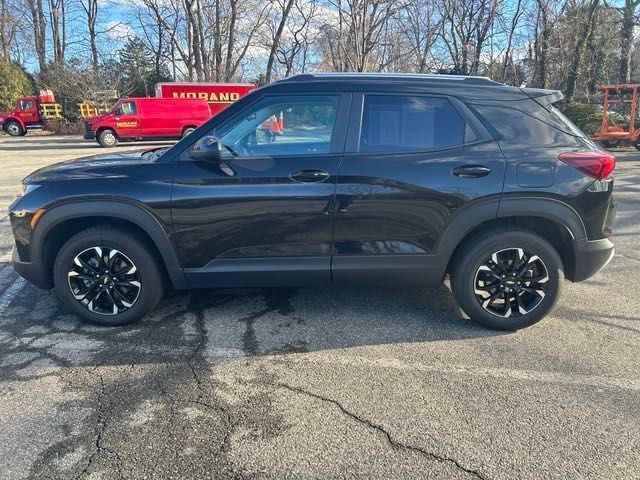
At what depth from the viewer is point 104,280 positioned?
3.50m

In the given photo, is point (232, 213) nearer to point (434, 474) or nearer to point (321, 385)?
point (321, 385)

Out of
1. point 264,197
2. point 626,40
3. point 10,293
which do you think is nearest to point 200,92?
point 10,293

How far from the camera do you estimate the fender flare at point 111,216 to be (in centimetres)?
332

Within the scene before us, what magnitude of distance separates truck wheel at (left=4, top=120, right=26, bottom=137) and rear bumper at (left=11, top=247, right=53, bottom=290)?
32.1 metres

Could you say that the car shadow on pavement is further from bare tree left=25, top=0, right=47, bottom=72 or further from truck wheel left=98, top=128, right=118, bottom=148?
bare tree left=25, top=0, right=47, bottom=72

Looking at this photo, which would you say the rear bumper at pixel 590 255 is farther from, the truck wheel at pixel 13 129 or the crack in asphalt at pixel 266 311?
the truck wheel at pixel 13 129

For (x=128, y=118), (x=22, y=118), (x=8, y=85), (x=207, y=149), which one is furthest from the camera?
(x=8, y=85)

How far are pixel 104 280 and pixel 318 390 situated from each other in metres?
1.86

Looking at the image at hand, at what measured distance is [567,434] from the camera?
2.44m

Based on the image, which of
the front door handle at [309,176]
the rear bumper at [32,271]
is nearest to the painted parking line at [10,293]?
the rear bumper at [32,271]

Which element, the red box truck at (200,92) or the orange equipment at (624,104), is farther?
the red box truck at (200,92)

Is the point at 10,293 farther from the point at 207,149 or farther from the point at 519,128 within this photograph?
the point at 519,128

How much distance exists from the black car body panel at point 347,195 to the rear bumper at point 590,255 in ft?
0.03

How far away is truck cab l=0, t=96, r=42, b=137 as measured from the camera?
29516 millimetres
